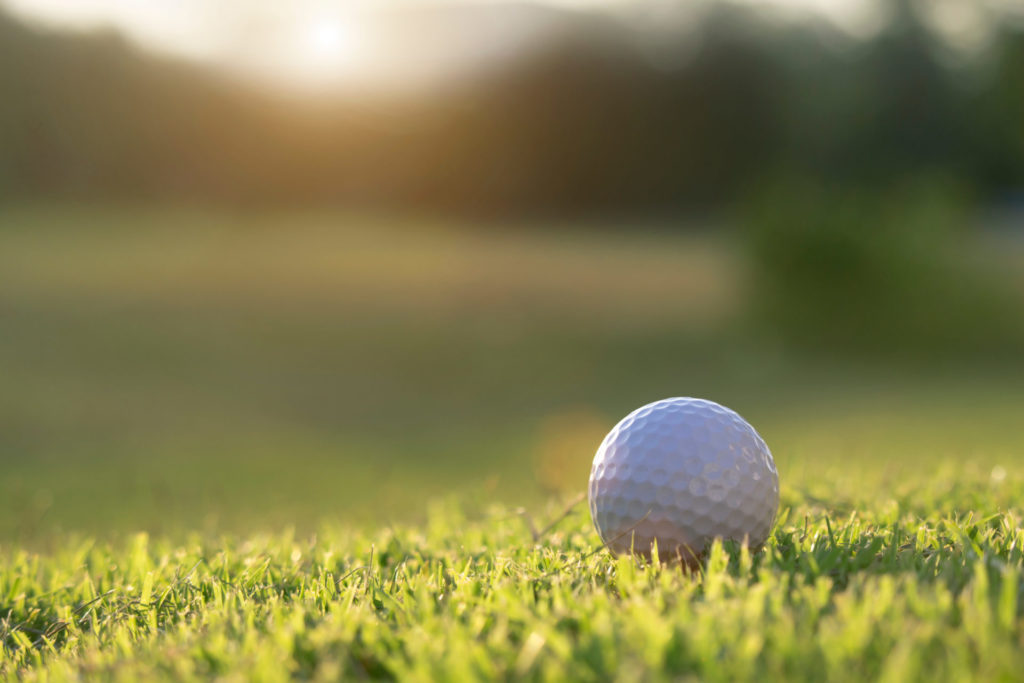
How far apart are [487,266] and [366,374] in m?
10.2

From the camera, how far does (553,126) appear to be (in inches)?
1730

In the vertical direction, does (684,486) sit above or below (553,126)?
below

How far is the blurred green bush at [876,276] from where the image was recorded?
2388cm

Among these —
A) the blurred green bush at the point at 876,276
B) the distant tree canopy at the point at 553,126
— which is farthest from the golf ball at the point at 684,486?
the distant tree canopy at the point at 553,126

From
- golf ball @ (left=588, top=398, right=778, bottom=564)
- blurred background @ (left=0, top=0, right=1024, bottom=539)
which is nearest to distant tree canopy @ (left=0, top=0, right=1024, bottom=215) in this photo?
blurred background @ (left=0, top=0, right=1024, bottom=539)

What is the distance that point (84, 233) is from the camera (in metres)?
28.8

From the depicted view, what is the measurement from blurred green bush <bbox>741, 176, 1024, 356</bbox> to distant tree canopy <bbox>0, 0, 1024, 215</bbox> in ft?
15.2

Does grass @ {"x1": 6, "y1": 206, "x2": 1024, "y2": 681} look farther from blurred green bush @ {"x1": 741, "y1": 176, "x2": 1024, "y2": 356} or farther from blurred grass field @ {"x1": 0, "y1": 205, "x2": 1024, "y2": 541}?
blurred green bush @ {"x1": 741, "y1": 176, "x2": 1024, "y2": 356}

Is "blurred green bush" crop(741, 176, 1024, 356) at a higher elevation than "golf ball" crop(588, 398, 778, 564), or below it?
higher

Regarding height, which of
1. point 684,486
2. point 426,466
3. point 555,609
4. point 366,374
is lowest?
point 555,609

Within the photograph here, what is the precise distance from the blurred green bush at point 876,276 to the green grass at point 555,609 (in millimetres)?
21870

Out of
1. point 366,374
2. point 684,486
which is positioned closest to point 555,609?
point 684,486

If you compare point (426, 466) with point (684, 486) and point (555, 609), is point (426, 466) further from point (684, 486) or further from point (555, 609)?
point (555, 609)

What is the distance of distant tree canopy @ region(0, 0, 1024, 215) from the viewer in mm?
31359
